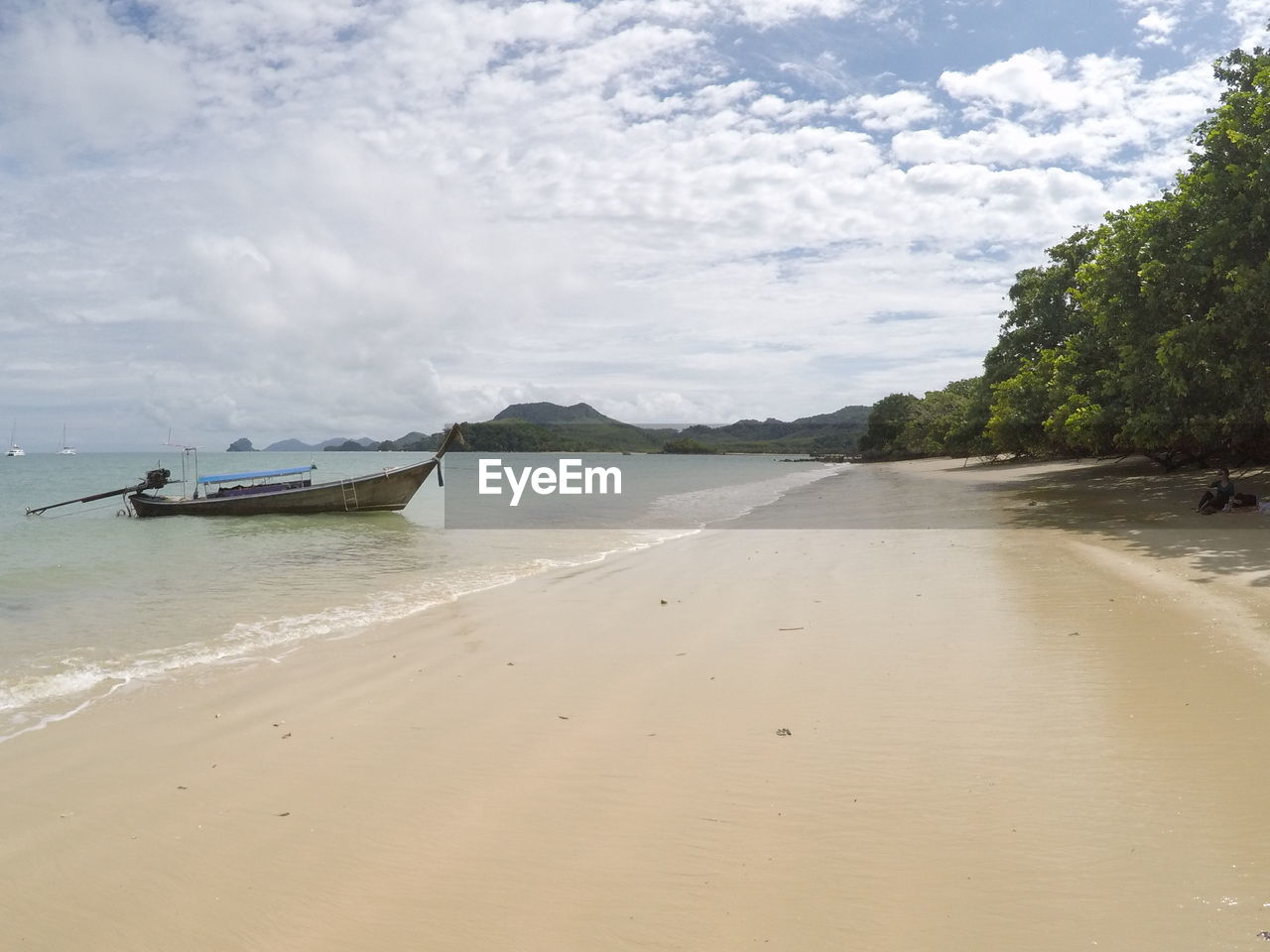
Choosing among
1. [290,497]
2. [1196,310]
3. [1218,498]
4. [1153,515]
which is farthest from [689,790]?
[290,497]

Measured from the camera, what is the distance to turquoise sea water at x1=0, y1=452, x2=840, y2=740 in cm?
810

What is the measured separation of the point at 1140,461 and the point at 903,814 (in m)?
35.1

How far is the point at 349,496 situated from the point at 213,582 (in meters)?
18.1

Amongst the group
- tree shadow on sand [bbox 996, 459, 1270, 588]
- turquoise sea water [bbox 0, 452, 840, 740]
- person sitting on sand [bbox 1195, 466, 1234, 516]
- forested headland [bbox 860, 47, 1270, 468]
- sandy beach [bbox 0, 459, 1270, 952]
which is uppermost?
forested headland [bbox 860, 47, 1270, 468]

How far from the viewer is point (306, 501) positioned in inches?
1212

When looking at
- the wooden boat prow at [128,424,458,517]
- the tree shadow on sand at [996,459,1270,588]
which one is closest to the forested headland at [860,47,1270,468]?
the tree shadow on sand at [996,459,1270,588]

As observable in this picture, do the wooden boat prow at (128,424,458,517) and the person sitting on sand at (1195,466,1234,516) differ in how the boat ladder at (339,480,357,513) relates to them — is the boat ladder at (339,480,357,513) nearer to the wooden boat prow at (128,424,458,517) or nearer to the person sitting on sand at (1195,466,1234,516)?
the wooden boat prow at (128,424,458,517)

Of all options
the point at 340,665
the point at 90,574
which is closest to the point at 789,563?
the point at 340,665

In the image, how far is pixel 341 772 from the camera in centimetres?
479

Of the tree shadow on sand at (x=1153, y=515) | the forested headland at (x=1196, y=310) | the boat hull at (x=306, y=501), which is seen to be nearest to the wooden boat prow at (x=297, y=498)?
the boat hull at (x=306, y=501)

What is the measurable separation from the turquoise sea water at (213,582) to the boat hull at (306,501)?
171 centimetres

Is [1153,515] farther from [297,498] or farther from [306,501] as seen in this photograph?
[297,498]

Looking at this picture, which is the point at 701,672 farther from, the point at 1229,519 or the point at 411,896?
the point at 1229,519

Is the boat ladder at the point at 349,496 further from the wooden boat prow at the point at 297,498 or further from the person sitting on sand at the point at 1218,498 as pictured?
the person sitting on sand at the point at 1218,498
